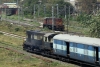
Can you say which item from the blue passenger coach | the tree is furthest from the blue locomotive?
the tree

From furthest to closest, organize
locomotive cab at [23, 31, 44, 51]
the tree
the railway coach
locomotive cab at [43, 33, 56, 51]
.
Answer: the tree
locomotive cab at [23, 31, 44, 51]
the railway coach
locomotive cab at [43, 33, 56, 51]

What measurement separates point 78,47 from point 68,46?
1.60 metres

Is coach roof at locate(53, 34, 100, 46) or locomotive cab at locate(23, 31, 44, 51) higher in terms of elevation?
coach roof at locate(53, 34, 100, 46)

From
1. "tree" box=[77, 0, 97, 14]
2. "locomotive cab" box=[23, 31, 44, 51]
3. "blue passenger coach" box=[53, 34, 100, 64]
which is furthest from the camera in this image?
"tree" box=[77, 0, 97, 14]

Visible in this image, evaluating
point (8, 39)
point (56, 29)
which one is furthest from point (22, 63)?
point (56, 29)

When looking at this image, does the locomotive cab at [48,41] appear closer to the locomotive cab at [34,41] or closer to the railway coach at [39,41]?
the railway coach at [39,41]

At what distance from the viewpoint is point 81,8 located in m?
95.6

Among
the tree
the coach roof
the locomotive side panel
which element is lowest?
the locomotive side panel

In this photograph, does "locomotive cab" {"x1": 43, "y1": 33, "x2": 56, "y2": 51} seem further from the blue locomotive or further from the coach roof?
the coach roof

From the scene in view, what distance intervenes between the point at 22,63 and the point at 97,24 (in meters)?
11.8

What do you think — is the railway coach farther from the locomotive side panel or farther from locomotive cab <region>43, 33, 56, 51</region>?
the locomotive side panel

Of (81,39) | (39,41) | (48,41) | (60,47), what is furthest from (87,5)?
(81,39)

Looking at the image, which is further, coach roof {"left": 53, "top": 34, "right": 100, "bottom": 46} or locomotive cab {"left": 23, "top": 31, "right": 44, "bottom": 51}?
locomotive cab {"left": 23, "top": 31, "right": 44, "bottom": 51}

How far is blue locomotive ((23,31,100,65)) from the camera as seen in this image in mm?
22848
